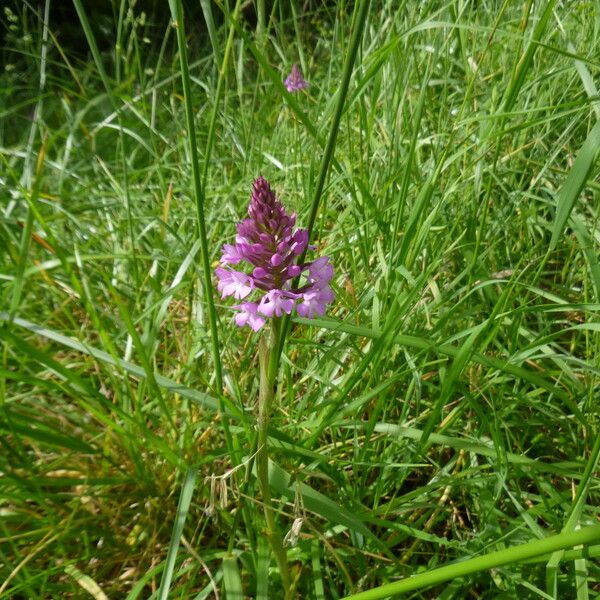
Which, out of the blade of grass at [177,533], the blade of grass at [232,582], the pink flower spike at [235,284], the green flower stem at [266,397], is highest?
the pink flower spike at [235,284]

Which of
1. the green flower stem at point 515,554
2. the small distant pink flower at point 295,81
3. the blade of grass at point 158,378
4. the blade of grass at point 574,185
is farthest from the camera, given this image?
the small distant pink flower at point 295,81

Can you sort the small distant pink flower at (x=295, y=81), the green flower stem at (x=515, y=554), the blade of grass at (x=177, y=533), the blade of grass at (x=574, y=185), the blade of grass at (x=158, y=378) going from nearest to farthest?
1. the green flower stem at (x=515, y=554)
2. the blade of grass at (x=574, y=185)
3. the blade of grass at (x=177, y=533)
4. the blade of grass at (x=158, y=378)
5. the small distant pink flower at (x=295, y=81)

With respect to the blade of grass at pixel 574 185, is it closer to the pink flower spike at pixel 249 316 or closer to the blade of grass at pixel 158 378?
the pink flower spike at pixel 249 316

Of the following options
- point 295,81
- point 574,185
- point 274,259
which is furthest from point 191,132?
point 295,81

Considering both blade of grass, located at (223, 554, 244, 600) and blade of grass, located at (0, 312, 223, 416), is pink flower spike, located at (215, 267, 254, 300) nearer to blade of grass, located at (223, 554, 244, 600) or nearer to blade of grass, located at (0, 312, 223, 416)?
blade of grass, located at (0, 312, 223, 416)

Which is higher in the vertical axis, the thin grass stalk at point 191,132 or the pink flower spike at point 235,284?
the thin grass stalk at point 191,132

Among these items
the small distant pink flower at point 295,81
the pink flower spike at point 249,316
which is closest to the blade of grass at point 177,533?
the pink flower spike at point 249,316

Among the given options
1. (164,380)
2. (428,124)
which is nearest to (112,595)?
(164,380)

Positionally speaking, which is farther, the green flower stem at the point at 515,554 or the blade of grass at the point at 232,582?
the blade of grass at the point at 232,582
